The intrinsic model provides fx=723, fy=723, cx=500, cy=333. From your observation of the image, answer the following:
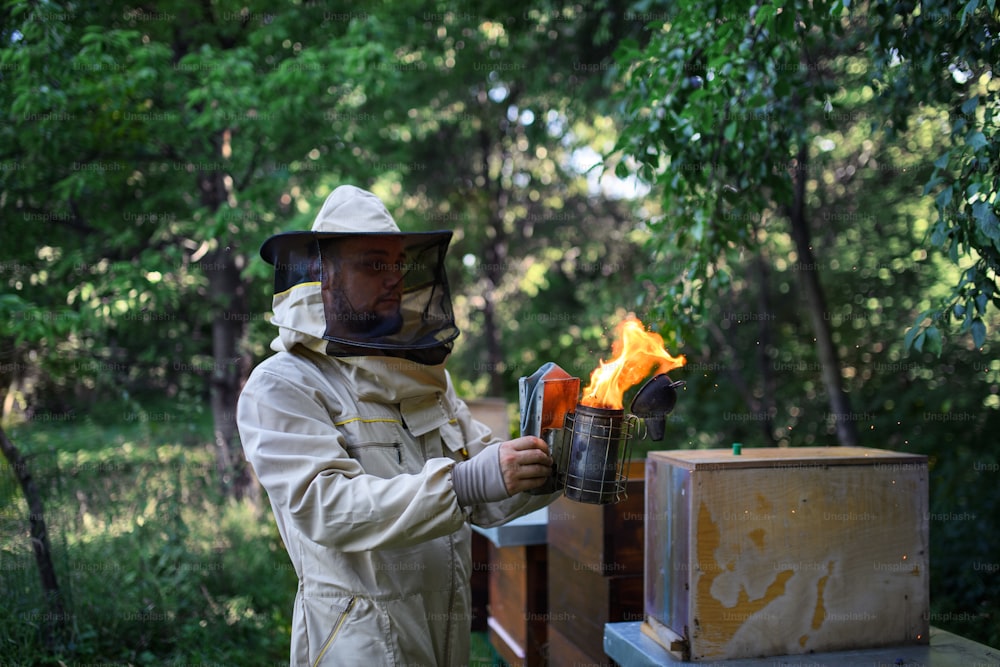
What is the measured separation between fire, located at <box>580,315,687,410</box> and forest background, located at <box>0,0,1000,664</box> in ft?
0.56

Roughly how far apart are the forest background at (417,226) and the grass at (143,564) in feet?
0.08

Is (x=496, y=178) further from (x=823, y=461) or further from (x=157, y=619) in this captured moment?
(x=823, y=461)

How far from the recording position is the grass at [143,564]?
3877 mm

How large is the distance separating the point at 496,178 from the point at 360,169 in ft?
15.7

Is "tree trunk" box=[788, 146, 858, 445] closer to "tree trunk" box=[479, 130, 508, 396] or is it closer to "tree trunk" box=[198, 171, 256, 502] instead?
"tree trunk" box=[198, 171, 256, 502]

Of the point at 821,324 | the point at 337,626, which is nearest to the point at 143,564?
the point at 337,626

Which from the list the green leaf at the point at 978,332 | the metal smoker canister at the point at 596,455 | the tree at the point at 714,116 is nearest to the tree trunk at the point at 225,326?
the tree at the point at 714,116

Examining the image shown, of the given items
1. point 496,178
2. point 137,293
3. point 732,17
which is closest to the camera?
point 732,17

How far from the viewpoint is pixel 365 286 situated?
7.45ft

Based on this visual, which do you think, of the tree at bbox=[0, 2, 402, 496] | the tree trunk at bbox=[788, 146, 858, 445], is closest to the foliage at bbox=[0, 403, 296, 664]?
the tree at bbox=[0, 2, 402, 496]

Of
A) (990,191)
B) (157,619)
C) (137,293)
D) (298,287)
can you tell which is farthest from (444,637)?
(137,293)

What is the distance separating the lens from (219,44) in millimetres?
7688

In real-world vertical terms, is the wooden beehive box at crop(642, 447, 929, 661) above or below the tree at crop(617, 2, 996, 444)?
below

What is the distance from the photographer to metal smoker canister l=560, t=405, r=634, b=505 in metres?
1.94
